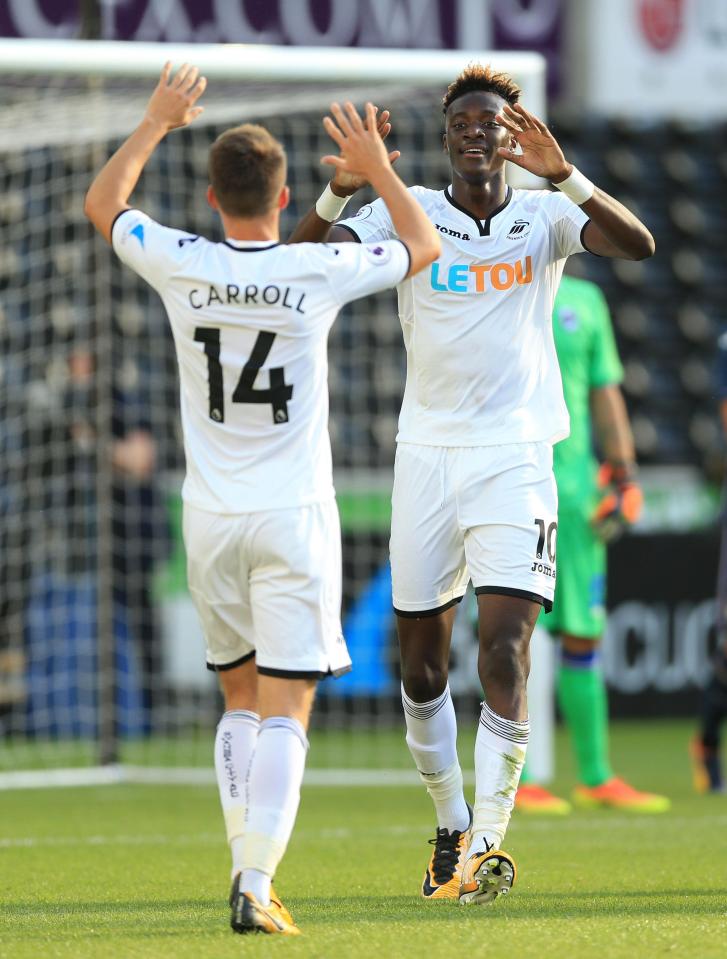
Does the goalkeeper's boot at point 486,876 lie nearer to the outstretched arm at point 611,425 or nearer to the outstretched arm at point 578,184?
the outstretched arm at point 578,184

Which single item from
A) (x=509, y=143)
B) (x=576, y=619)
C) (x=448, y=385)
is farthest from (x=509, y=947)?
(x=576, y=619)

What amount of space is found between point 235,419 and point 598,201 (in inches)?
47.8

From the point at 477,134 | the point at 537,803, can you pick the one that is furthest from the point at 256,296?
the point at 537,803

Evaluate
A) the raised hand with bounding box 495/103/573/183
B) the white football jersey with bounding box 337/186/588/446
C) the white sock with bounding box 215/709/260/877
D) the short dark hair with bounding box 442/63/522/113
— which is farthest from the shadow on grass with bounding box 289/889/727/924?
the short dark hair with bounding box 442/63/522/113

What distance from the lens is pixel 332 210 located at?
15.2 feet

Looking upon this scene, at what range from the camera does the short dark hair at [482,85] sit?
4.89 metres

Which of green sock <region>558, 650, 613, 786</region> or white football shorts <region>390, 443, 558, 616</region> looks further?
green sock <region>558, 650, 613, 786</region>

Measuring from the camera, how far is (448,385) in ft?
15.9

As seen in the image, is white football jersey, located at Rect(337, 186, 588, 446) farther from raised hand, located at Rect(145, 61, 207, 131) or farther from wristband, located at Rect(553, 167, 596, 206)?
raised hand, located at Rect(145, 61, 207, 131)

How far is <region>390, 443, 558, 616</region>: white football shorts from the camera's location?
185 inches

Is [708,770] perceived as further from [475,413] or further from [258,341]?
[258,341]

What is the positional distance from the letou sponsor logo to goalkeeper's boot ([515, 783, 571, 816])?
325 inches

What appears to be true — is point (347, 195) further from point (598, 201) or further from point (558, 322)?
point (558, 322)

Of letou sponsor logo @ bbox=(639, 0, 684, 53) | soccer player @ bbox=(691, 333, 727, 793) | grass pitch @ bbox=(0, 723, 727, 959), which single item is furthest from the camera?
letou sponsor logo @ bbox=(639, 0, 684, 53)
